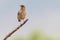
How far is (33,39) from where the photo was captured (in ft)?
16.0

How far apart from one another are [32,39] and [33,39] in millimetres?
64

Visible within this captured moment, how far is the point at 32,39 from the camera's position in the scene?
494 centimetres
